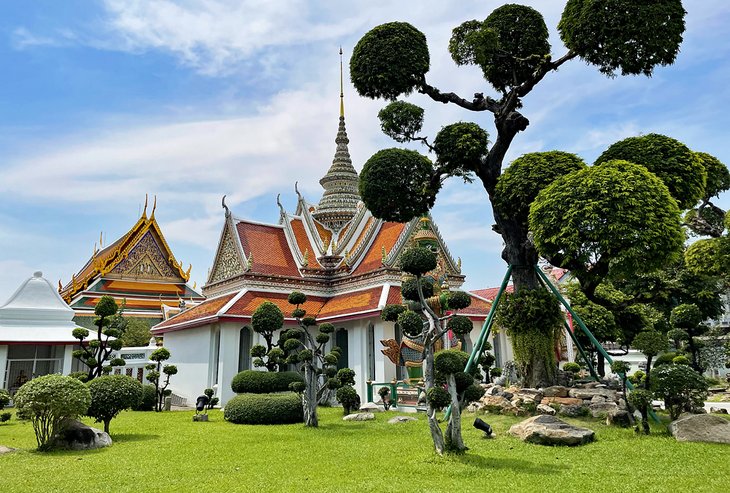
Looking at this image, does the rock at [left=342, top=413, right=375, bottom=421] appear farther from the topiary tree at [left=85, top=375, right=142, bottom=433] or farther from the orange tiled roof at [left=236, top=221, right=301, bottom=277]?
the orange tiled roof at [left=236, top=221, right=301, bottom=277]

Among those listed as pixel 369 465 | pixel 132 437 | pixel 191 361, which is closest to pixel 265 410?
pixel 132 437

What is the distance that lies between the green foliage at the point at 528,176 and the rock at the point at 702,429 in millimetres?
4426

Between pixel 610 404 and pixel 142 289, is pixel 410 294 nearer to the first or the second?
pixel 610 404

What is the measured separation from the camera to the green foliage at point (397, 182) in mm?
12359

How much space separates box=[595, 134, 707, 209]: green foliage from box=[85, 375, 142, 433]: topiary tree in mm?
10217

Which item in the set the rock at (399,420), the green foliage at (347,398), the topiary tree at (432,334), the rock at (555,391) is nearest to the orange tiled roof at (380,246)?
the green foliage at (347,398)

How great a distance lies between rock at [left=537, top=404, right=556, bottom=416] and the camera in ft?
33.3

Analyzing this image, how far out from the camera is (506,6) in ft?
40.6

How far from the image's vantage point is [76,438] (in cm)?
880

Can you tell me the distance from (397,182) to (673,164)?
548 centimetres

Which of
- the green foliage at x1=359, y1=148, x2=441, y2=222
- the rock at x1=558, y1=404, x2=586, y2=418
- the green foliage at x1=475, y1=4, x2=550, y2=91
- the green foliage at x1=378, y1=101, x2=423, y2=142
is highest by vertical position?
the green foliage at x1=475, y1=4, x2=550, y2=91

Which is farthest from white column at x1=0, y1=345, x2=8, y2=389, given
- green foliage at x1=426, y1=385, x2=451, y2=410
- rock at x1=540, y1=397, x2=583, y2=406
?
rock at x1=540, y1=397, x2=583, y2=406

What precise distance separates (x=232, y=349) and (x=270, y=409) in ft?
18.7

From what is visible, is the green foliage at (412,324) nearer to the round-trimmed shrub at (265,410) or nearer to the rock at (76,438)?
the rock at (76,438)
